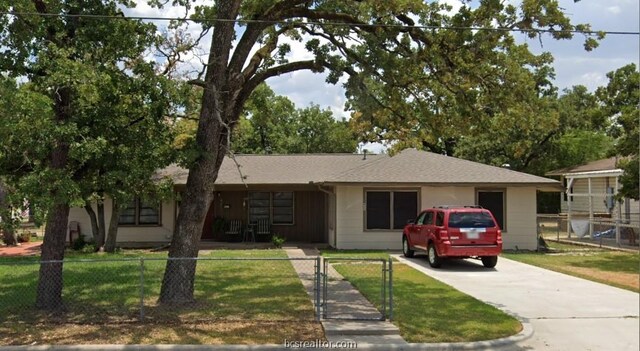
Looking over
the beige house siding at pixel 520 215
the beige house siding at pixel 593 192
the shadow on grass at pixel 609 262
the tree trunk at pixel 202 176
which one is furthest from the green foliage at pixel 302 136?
the tree trunk at pixel 202 176

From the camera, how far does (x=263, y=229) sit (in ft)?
77.7

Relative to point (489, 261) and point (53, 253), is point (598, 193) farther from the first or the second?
point (53, 253)

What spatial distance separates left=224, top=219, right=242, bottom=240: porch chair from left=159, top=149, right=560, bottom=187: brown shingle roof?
6.44ft

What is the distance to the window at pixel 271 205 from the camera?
24219mm

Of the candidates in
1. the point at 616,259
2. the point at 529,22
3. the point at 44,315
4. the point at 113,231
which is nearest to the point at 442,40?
the point at 529,22

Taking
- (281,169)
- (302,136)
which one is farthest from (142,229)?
(302,136)

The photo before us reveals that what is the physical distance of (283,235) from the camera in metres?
24.0

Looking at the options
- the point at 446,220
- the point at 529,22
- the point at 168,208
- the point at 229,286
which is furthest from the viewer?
the point at 168,208

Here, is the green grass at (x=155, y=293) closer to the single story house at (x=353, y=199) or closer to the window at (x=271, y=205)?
the single story house at (x=353, y=199)

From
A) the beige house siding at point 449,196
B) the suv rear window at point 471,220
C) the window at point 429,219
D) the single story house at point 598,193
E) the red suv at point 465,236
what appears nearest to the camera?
the red suv at point 465,236

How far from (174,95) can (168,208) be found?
14.4 meters

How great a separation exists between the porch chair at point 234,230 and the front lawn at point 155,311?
28.8ft

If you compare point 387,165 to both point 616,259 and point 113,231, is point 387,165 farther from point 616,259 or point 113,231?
point 113,231

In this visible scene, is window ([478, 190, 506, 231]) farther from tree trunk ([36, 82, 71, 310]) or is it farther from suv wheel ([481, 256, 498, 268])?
tree trunk ([36, 82, 71, 310])
